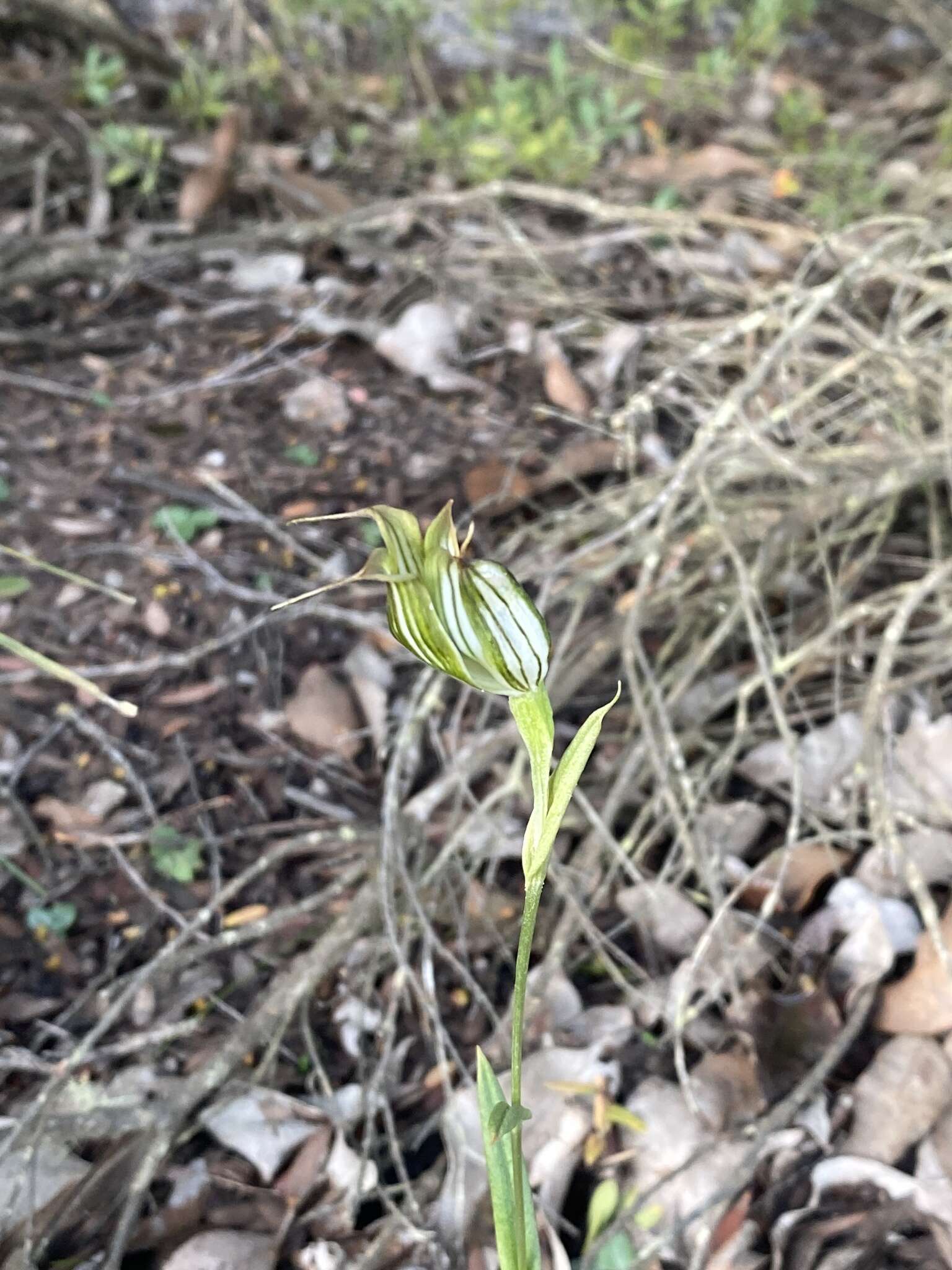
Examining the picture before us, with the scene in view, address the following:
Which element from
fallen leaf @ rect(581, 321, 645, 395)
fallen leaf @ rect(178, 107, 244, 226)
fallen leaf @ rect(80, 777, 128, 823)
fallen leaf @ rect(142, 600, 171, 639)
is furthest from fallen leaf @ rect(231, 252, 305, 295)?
fallen leaf @ rect(80, 777, 128, 823)

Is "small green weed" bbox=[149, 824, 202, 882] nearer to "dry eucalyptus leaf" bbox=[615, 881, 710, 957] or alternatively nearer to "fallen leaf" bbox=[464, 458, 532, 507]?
"dry eucalyptus leaf" bbox=[615, 881, 710, 957]

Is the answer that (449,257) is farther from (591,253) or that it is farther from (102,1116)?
(102,1116)

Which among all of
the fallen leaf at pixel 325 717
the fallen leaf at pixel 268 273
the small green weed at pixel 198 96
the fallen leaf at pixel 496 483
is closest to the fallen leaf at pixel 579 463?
the fallen leaf at pixel 496 483

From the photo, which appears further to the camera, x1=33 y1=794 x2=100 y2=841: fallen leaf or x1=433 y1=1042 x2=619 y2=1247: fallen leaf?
x1=33 y1=794 x2=100 y2=841: fallen leaf

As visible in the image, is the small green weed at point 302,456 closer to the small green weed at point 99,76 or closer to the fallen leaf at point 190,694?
the fallen leaf at point 190,694

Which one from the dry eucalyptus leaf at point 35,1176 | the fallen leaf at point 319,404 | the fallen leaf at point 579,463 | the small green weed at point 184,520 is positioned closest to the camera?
the dry eucalyptus leaf at point 35,1176

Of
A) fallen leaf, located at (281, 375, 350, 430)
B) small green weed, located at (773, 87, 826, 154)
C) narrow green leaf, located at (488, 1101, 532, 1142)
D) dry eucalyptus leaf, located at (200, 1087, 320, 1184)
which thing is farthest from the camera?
small green weed, located at (773, 87, 826, 154)

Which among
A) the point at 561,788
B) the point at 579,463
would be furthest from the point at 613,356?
the point at 561,788
